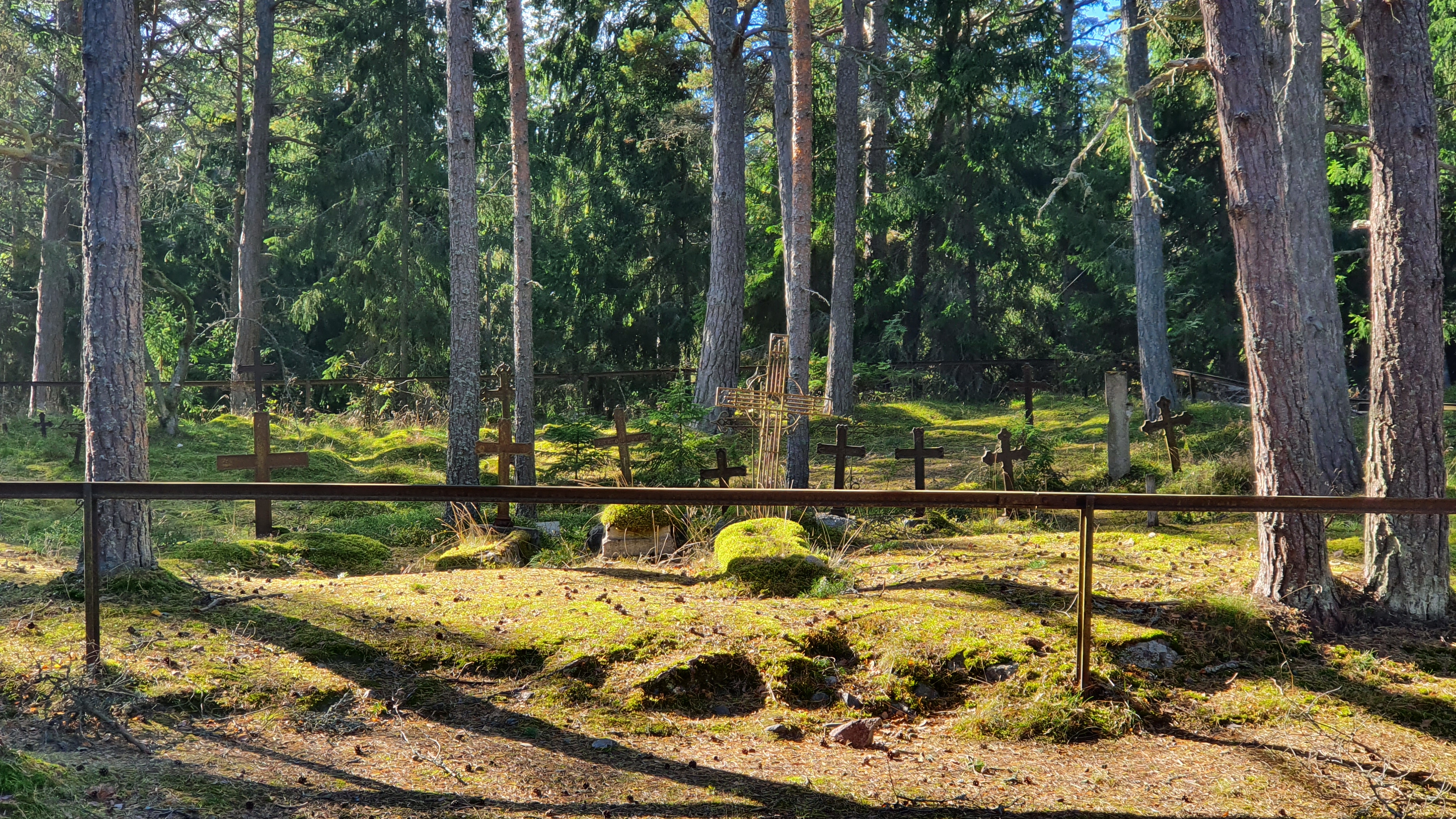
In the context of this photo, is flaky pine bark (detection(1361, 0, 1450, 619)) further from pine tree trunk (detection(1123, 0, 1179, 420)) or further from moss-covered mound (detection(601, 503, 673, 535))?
pine tree trunk (detection(1123, 0, 1179, 420))

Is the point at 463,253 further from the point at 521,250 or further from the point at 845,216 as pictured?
the point at 845,216

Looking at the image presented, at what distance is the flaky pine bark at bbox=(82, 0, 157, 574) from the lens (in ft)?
22.1

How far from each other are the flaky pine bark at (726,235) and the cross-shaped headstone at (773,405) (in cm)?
616

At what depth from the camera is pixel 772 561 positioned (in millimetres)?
6977

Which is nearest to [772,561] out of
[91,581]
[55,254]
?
[91,581]

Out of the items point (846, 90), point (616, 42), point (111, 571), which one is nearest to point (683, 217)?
point (616, 42)

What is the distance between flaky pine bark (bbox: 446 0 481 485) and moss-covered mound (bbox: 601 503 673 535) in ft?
10.8

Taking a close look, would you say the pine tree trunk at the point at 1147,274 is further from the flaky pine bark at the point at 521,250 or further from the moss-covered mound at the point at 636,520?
the moss-covered mound at the point at 636,520

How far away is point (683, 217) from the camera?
79.7ft

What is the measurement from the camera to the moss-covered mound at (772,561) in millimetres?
6754

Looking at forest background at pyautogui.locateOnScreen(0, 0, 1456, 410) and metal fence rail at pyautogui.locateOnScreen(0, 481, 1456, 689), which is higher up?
forest background at pyautogui.locateOnScreen(0, 0, 1456, 410)

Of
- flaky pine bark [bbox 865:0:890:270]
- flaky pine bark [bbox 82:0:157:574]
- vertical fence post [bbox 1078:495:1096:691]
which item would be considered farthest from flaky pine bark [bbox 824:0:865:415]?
vertical fence post [bbox 1078:495:1096:691]

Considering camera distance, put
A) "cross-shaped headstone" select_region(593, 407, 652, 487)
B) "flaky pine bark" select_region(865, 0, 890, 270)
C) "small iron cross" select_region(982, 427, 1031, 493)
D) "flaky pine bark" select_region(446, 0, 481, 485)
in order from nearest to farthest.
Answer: "flaky pine bark" select_region(446, 0, 481, 485) < "small iron cross" select_region(982, 427, 1031, 493) < "cross-shaped headstone" select_region(593, 407, 652, 487) < "flaky pine bark" select_region(865, 0, 890, 270)

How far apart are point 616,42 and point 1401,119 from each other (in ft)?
55.2
